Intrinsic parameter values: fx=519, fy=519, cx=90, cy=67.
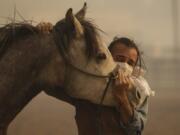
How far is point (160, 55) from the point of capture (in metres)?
18.5

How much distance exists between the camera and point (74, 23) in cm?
212

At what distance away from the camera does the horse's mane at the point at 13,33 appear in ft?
7.16

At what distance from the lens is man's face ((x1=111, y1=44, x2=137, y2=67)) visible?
241 centimetres

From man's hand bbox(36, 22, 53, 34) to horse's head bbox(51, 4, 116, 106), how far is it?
4 cm

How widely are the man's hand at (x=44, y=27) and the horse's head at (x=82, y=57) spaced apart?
0.13ft

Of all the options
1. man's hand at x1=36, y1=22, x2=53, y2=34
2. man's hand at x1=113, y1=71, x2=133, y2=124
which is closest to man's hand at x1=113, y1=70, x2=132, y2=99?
man's hand at x1=113, y1=71, x2=133, y2=124

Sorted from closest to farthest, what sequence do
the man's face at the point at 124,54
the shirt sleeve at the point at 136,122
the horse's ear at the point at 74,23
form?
the horse's ear at the point at 74,23 → the shirt sleeve at the point at 136,122 → the man's face at the point at 124,54

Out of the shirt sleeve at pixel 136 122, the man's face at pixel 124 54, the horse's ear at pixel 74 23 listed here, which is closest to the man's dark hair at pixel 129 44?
the man's face at pixel 124 54

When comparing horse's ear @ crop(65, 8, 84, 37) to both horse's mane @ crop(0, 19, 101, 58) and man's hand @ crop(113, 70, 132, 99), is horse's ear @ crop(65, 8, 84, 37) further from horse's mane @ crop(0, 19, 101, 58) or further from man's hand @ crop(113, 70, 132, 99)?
man's hand @ crop(113, 70, 132, 99)

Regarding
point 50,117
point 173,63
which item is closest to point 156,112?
point 50,117

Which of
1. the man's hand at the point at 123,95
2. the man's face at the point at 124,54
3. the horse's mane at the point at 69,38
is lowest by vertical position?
the man's hand at the point at 123,95

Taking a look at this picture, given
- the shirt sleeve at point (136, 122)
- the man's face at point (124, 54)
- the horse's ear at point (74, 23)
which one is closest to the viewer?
the horse's ear at point (74, 23)

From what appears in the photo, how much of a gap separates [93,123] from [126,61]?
33cm

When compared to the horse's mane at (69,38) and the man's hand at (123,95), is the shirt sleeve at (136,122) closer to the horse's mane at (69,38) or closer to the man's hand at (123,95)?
the man's hand at (123,95)
